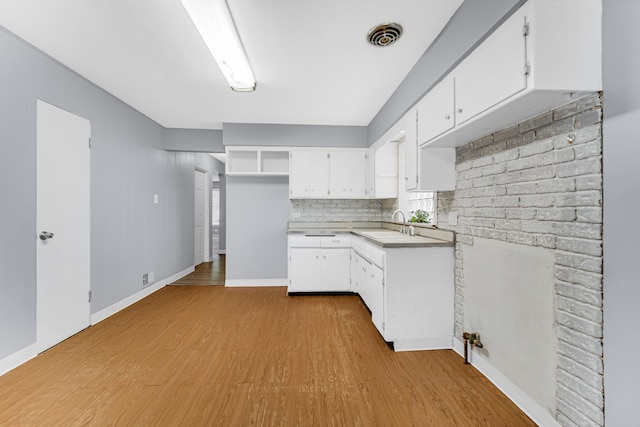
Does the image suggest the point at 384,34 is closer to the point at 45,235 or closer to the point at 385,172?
the point at 385,172

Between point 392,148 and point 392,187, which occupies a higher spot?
point 392,148

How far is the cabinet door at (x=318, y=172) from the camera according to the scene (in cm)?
420

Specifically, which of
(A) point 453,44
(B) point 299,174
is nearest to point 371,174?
(B) point 299,174

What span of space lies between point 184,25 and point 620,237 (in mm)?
2823

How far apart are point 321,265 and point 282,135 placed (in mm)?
2063

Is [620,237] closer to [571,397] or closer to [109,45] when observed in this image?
[571,397]

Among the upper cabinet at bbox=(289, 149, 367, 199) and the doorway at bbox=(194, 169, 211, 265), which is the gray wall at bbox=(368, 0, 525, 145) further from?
the doorway at bbox=(194, 169, 211, 265)

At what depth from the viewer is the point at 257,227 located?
176 inches

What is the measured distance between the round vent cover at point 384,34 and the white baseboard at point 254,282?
350 centimetres

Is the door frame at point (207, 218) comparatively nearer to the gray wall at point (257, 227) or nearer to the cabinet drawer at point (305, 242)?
the gray wall at point (257, 227)

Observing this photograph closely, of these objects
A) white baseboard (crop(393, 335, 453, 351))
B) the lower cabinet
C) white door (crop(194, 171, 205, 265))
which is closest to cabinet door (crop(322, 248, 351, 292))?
the lower cabinet

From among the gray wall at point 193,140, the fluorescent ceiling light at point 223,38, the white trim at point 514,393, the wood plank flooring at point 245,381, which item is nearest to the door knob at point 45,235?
the wood plank flooring at point 245,381

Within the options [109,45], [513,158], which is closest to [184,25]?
[109,45]

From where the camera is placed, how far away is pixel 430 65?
7.20 feet
